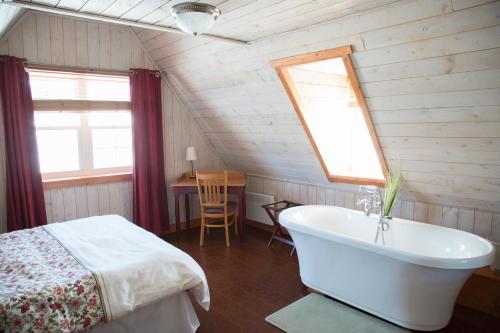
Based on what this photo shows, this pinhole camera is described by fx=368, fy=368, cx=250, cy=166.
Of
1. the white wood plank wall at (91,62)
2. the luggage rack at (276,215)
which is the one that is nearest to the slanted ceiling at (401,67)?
the white wood plank wall at (91,62)

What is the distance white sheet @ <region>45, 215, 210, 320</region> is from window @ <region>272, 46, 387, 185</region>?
1.69m

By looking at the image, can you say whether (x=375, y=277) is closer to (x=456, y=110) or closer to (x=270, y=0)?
(x=456, y=110)

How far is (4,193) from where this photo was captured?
3.47m

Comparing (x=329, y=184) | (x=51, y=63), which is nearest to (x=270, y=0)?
(x=329, y=184)

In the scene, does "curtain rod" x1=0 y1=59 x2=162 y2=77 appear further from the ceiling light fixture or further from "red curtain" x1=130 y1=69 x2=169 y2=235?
the ceiling light fixture

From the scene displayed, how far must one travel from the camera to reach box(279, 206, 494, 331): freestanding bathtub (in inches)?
92.7

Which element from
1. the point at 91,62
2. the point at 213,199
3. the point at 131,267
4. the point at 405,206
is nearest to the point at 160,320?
the point at 131,267

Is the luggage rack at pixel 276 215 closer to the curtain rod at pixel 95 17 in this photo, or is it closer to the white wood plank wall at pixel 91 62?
the white wood plank wall at pixel 91 62

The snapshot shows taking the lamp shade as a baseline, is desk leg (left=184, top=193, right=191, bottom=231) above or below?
below

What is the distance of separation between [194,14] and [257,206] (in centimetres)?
307

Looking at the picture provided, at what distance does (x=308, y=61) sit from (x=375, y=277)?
5.47 ft

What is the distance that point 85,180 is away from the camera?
Answer: 157 inches

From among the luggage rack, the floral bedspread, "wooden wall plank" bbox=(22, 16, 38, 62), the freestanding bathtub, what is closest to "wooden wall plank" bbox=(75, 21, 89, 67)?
"wooden wall plank" bbox=(22, 16, 38, 62)

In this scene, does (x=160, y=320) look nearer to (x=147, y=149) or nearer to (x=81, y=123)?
(x=147, y=149)
